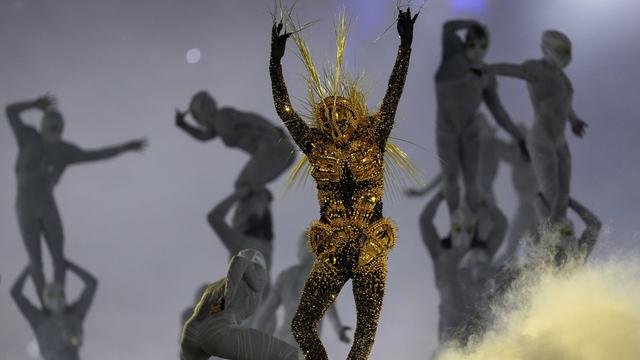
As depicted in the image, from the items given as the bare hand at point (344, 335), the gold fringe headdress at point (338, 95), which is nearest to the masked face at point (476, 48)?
the bare hand at point (344, 335)

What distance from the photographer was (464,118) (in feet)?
27.6

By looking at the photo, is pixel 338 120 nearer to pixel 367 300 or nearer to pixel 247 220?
pixel 367 300

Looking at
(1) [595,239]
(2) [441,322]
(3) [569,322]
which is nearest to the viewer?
(3) [569,322]

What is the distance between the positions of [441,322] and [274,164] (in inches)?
89.9

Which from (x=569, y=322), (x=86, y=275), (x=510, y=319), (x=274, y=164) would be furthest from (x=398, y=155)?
(x=86, y=275)

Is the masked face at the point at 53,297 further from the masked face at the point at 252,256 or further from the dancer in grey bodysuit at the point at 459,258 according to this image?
the masked face at the point at 252,256

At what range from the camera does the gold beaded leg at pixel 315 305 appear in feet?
9.32

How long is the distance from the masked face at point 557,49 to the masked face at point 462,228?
172 cm

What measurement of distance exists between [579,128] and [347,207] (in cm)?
526

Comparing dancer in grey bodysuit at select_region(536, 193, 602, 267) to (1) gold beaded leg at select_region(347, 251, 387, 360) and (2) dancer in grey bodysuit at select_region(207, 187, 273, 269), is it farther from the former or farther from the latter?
(1) gold beaded leg at select_region(347, 251, 387, 360)

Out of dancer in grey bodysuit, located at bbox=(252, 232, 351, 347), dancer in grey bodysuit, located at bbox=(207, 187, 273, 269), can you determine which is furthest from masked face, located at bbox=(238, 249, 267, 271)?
dancer in grey bodysuit, located at bbox=(207, 187, 273, 269)

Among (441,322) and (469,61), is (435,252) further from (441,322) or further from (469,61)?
(469,61)

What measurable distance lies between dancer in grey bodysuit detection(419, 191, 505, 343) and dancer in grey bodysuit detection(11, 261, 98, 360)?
3770 mm

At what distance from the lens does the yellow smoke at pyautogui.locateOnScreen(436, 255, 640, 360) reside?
3240 mm
